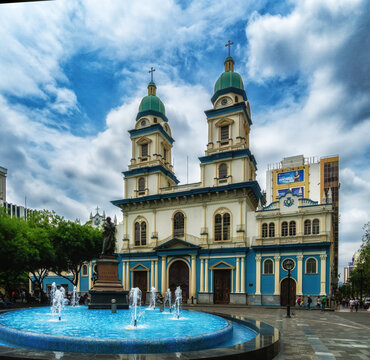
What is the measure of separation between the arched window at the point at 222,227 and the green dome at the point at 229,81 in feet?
52.3

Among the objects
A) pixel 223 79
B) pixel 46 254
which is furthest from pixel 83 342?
pixel 223 79

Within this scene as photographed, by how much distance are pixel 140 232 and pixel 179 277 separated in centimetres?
763

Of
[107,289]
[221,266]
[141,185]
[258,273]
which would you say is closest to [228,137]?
[141,185]

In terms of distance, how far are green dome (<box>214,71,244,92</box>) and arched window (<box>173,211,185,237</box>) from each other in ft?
54.0

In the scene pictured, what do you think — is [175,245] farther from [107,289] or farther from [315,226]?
[107,289]

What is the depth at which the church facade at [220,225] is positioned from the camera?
105ft

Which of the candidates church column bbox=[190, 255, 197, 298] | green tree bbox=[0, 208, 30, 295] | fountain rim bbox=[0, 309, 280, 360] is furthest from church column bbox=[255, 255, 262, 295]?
fountain rim bbox=[0, 309, 280, 360]

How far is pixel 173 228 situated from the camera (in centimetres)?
3831

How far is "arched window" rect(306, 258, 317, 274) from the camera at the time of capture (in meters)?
31.2

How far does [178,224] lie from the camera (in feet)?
126

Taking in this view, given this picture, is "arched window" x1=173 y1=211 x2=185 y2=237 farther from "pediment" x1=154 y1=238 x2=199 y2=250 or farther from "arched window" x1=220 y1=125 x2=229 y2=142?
"arched window" x1=220 y1=125 x2=229 y2=142

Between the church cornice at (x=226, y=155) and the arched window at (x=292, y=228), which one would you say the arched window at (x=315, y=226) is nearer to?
the arched window at (x=292, y=228)

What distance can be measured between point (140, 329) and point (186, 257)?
84.4 feet

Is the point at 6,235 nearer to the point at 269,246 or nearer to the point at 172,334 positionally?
the point at 172,334
